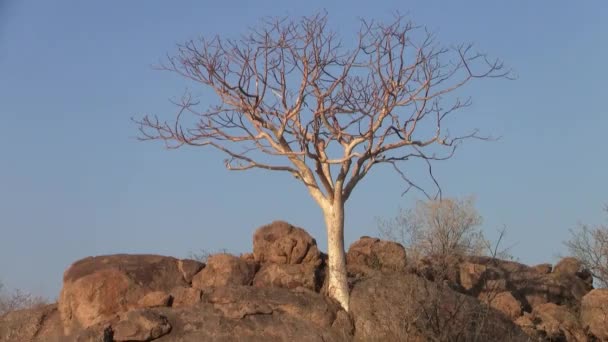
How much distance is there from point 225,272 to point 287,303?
6.16ft

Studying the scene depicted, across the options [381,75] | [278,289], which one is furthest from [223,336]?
[381,75]

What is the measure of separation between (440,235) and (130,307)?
11.2 m

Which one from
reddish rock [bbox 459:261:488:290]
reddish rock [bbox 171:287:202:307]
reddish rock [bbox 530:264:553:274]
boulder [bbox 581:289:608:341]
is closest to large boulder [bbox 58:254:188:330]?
reddish rock [bbox 171:287:202:307]

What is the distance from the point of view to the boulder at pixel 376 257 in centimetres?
1812

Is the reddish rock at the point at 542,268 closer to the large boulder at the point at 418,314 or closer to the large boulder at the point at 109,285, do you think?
the large boulder at the point at 418,314

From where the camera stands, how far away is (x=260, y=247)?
57.8 ft

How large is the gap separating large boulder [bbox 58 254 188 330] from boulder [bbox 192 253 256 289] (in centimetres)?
63

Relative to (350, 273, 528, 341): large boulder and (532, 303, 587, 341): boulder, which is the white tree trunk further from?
(532, 303, 587, 341): boulder

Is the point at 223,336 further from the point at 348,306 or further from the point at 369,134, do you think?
the point at 369,134

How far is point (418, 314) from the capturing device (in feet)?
42.8

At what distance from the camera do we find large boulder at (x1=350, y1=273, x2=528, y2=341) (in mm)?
12805

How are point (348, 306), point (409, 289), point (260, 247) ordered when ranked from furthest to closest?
point (260, 247)
point (348, 306)
point (409, 289)

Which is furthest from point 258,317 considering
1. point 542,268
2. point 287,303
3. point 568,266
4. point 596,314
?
point 568,266

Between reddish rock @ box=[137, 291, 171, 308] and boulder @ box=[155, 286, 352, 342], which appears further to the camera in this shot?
reddish rock @ box=[137, 291, 171, 308]
